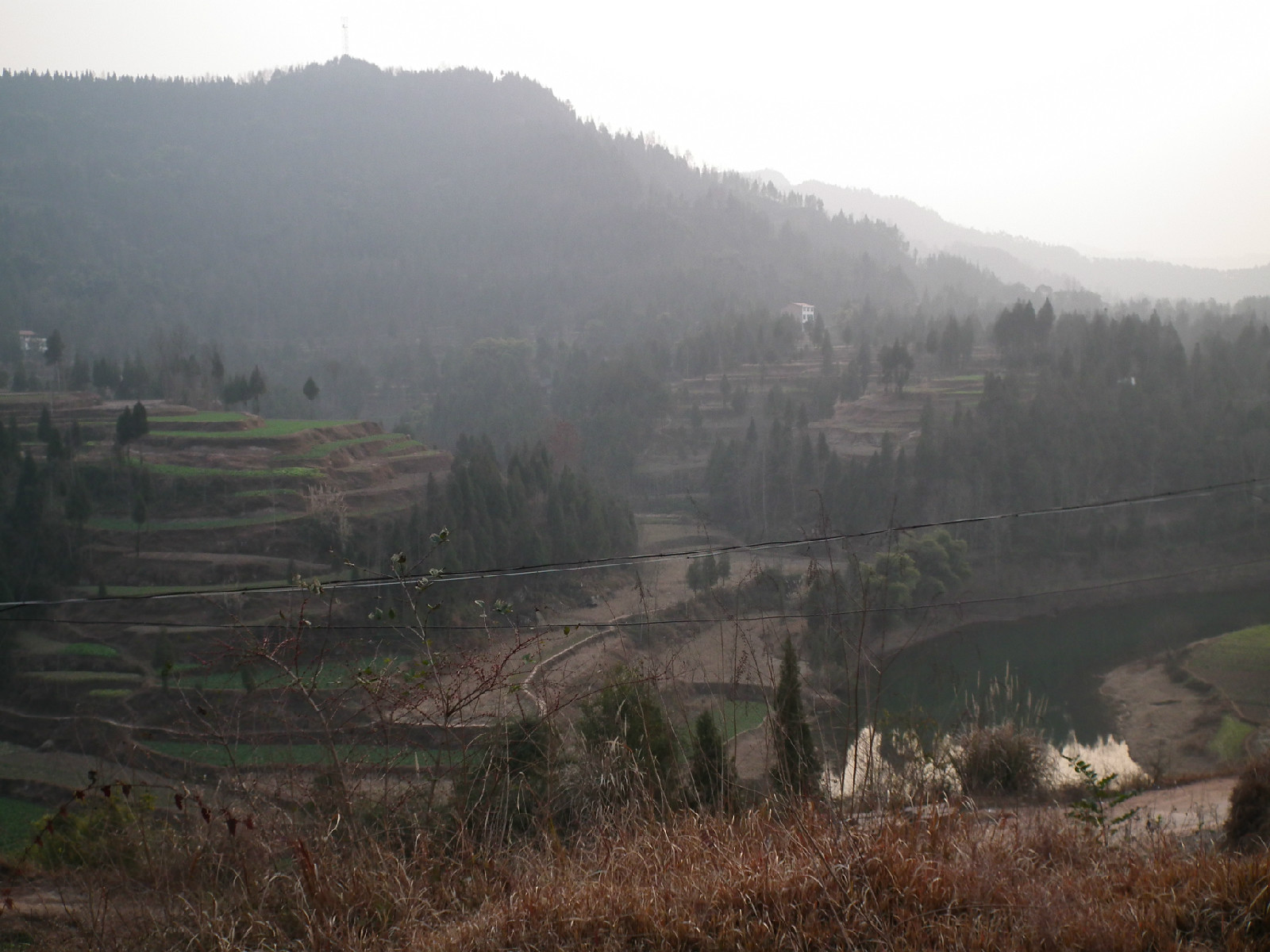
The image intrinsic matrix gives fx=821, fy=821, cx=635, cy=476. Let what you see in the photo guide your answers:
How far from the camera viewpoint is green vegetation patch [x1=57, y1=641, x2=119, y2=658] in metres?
18.2

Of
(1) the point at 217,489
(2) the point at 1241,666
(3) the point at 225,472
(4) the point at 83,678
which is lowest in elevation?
(2) the point at 1241,666

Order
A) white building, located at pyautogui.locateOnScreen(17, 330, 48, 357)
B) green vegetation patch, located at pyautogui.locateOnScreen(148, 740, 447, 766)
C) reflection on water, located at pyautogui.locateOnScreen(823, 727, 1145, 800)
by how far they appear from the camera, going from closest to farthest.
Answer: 1. green vegetation patch, located at pyautogui.locateOnScreen(148, 740, 447, 766)
2. reflection on water, located at pyautogui.locateOnScreen(823, 727, 1145, 800)
3. white building, located at pyautogui.locateOnScreen(17, 330, 48, 357)

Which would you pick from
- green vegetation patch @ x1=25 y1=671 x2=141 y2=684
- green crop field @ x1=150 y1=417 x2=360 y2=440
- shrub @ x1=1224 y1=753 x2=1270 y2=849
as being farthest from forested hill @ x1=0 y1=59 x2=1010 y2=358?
shrub @ x1=1224 y1=753 x2=1270 y2=849

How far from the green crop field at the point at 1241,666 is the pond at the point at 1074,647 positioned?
1223mm

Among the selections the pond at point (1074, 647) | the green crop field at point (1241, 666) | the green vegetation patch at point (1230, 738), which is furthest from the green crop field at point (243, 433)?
the green crop field at point (1241, 666)

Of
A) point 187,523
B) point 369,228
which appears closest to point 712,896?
point 187,523

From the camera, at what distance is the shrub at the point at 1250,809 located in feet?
15.7

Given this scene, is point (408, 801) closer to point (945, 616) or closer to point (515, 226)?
point (945, 616)

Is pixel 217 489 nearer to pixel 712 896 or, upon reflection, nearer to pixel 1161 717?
pixel 1161 717

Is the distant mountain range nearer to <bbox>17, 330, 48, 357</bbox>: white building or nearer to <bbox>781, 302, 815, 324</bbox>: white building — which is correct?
<bbox>781, 302, 815, 324</bbox>: white building

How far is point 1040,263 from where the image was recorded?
113 metres

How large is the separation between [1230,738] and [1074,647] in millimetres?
6144

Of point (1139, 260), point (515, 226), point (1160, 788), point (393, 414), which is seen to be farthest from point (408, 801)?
point (1139, 260)

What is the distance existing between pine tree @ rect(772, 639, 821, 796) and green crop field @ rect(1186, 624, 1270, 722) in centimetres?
1428
